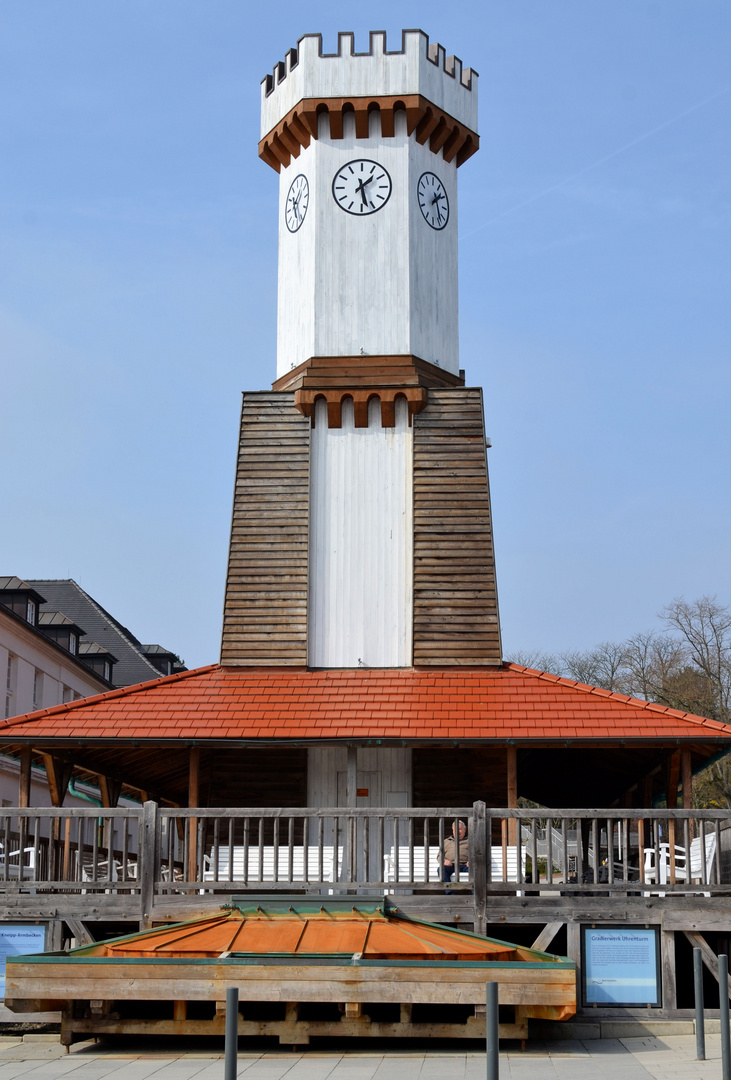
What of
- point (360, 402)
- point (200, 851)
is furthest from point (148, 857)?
point (360, 402)

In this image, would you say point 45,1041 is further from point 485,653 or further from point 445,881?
point 485,653

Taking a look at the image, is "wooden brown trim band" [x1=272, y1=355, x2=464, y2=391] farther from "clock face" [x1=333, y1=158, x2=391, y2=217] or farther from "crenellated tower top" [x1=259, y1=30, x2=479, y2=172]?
"crenellated tower top" [x1=259, y1=30, x2=479, y2=172]

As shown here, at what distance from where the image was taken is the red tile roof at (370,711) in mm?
16781

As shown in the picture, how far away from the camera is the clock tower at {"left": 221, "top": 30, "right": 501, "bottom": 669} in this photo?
20328 mm

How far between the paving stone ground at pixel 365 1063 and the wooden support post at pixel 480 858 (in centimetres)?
188

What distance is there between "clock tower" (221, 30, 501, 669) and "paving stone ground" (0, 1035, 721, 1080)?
743 cm

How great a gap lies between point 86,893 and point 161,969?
3416 millimetres

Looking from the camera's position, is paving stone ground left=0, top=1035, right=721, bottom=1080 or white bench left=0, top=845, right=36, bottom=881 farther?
white bench left=0, top=845, right=36, bottom=881

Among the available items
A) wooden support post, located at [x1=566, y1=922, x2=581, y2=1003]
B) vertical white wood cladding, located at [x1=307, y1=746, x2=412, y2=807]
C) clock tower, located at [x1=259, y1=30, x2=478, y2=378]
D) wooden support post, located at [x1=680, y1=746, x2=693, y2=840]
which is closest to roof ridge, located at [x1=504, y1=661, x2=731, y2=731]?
wooden support post, located at [x1=680, y1=746, x2=693, y2=840]

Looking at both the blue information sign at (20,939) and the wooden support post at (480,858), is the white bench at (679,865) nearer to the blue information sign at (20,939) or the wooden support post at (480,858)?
the wooden support post at (480,858)

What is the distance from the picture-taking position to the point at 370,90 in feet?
73.8

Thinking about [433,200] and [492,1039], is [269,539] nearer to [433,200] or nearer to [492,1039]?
[433,200]

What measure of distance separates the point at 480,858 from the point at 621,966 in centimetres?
199

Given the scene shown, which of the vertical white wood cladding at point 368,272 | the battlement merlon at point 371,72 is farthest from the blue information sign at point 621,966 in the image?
the battlement merlon at point 371,72
